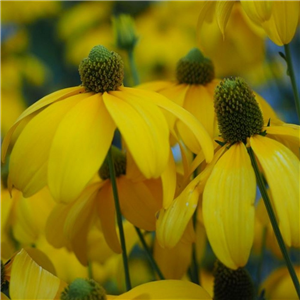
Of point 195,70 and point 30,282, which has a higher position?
point 195,70

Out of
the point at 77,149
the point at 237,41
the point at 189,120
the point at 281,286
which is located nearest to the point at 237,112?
the point at 189,120

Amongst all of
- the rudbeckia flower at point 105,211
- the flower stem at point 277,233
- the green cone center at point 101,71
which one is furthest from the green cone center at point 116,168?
the flower stem at point 277,233

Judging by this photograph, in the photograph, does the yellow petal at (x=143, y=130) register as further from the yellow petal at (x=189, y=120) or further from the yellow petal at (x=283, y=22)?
the yellow petal at (x=283, y=22)

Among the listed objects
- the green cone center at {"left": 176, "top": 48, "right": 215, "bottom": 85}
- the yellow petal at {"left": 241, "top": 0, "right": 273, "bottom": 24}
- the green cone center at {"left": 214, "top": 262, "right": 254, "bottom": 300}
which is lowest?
the green cone center at {"left": 214, "top": 262, "right": 254, "bottom": 300}

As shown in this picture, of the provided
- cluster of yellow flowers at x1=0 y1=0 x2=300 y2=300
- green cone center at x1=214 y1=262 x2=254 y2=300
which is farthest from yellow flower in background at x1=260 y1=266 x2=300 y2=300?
green cone center at x1=214 y1=262 x2=254 y2=300

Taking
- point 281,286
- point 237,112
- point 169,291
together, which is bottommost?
point 281,286

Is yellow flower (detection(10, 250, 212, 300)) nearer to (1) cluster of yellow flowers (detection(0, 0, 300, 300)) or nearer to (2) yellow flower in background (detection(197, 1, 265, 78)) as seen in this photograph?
(1) cluster of yellow flowers (detection(0, 0, 300, 300))

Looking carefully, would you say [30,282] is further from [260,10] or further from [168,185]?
[260,10]
